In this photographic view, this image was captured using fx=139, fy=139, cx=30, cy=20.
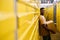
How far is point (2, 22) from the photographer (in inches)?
14.7

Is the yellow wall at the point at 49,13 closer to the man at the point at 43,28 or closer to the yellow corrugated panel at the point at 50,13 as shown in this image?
the yellow corrugated panel at the point at 50,13

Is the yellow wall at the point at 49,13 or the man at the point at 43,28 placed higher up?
the yellow wall at the point at 49,13

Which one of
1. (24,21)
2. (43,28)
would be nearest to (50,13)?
(43,28)

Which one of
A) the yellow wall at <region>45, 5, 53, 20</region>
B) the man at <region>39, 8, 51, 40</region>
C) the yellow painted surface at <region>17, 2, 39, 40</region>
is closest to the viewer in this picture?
the yellow painted surface at <region>17, 2, 39, 40</region>

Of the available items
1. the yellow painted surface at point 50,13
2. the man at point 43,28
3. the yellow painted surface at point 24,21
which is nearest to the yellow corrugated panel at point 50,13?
the yellow painted surface at point 50,13

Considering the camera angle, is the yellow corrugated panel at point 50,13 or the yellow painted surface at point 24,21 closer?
the yellow painted surface at point 24,21

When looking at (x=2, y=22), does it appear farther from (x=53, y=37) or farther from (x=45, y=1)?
(x=45, y=1)

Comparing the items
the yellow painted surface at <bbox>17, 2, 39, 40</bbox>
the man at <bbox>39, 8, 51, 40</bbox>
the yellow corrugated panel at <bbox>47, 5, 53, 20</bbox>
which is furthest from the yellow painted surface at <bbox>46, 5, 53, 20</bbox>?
the yellow painted surface at <bbox>17, 2, 39, 40</bbox>

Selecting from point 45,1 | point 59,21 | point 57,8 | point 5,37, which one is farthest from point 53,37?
point 5,37

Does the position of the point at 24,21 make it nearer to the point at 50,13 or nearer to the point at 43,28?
the point at 43,28

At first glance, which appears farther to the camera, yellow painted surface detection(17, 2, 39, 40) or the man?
the man

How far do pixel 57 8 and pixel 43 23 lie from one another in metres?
1.56

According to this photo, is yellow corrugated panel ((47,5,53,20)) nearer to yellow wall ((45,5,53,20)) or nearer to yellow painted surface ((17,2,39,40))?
yellow wall ((45,5,53,20))

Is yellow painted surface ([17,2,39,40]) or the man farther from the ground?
yellow painted surface ([17,2,39,40])
